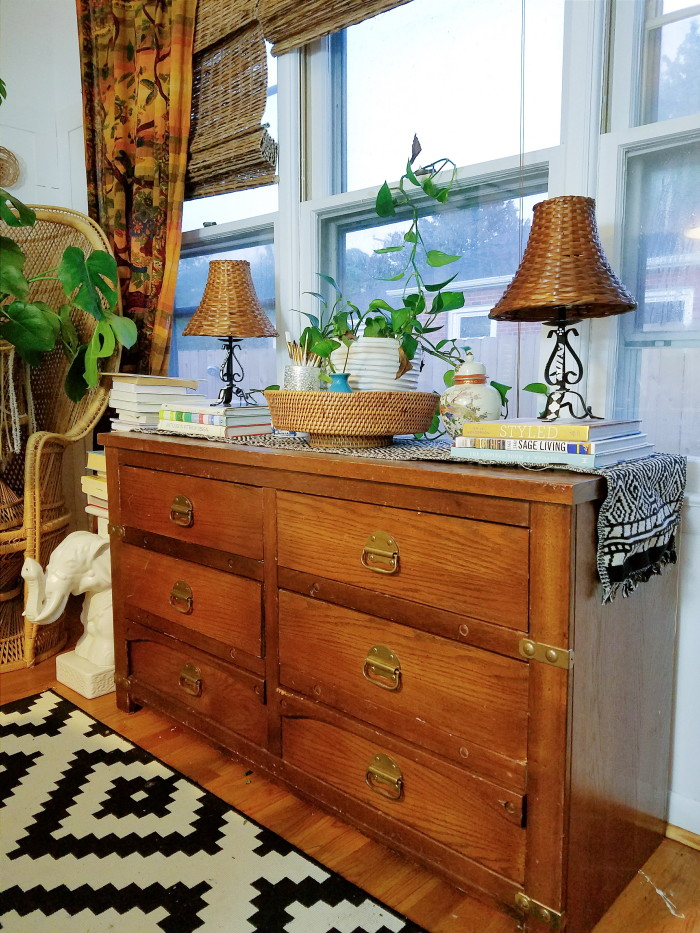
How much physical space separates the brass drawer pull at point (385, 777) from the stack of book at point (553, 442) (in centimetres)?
56

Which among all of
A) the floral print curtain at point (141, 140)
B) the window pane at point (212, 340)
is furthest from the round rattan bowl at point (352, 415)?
the floral print curtain at point (141, 140)

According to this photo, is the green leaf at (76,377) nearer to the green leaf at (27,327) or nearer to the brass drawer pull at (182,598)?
the green leaf at (27,327)

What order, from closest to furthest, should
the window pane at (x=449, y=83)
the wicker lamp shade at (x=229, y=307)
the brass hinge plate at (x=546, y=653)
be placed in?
the brass hinge plate at (x=546, y=653) → the window pane at (x=449, y=83) → the wicker lamp shade at (x=229, y=307)

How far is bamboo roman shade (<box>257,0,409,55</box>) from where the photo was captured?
5.59 ft

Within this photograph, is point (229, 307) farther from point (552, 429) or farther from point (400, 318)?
point (552, 429)

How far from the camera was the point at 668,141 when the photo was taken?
1358 millimetres

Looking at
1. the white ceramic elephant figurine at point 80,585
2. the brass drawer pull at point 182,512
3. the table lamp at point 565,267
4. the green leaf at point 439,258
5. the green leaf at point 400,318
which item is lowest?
the white ceramic elephant figurine at point 80,585

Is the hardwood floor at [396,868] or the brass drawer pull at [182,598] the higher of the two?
the brass drawer pull at [182,598]

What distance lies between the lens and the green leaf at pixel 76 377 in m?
2.16

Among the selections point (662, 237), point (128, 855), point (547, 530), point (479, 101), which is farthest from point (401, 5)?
point (128, 855)

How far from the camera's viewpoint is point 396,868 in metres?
1.28

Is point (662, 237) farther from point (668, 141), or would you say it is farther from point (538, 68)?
point (538, 68)

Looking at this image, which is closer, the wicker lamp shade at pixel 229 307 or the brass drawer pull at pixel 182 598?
the brass drawer pull at pixel 182 598

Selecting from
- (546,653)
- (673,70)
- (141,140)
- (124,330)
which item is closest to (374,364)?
(546,653)
